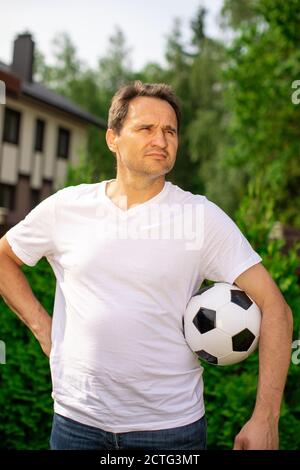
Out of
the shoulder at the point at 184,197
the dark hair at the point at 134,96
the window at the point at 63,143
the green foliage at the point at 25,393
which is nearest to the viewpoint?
the shoulder at the point at 184,197

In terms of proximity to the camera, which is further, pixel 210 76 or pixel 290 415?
pixel 210 76

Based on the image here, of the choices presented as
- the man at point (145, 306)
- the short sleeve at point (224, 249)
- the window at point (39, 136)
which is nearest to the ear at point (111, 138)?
the man at point (145, 306)

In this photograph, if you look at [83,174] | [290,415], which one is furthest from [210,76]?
[290,415]

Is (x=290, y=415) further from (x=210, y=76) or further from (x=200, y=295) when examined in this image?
(x=210, y=76)

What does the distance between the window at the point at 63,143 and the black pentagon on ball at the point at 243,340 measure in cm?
2750

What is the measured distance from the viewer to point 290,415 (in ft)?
14.5

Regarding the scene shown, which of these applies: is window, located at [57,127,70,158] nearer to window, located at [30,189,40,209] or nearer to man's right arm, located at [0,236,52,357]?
window, located at [30,189,40,209]

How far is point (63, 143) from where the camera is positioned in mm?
29812

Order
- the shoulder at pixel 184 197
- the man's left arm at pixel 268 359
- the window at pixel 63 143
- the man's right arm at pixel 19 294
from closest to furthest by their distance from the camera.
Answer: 1. the man's left arm at pixel 268 359
2. the shoulder at pixel 184 197
3. the man's right arm at pixel 19 294
4. the window at pixel 63 143

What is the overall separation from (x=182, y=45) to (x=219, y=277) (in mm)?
41382

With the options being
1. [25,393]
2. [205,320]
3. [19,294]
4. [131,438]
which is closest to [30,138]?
[25,393]

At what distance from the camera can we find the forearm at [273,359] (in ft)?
7.52

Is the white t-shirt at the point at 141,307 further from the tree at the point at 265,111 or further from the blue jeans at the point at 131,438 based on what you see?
the tree at the point at 265,111

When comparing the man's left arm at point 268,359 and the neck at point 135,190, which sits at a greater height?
the neck at point 135,190
